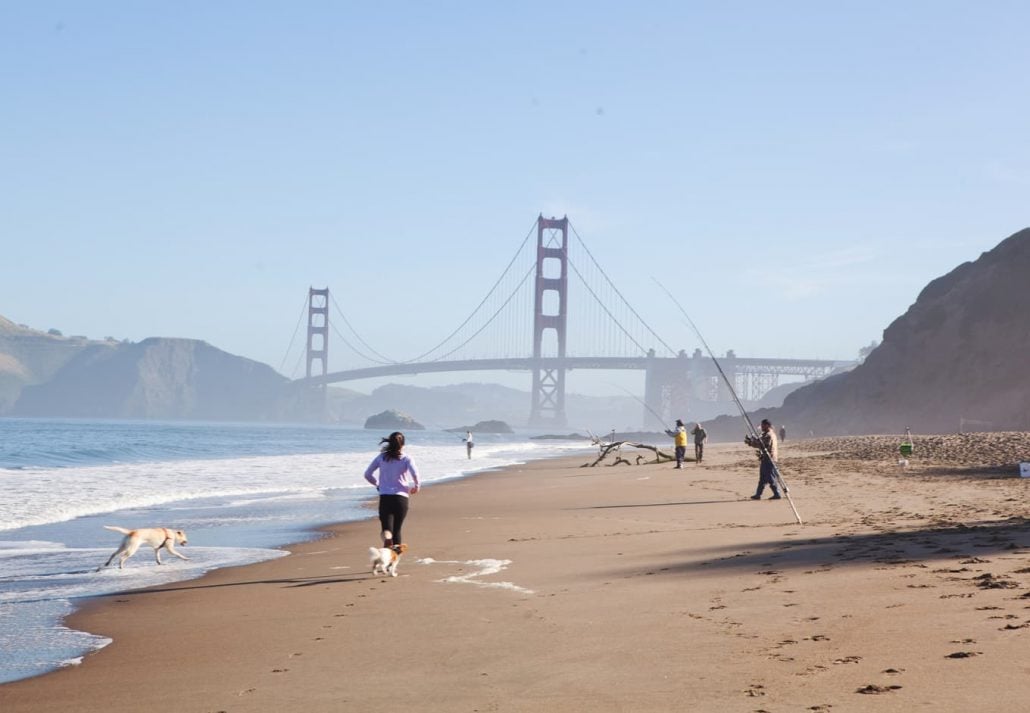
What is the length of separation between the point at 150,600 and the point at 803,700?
204 inches

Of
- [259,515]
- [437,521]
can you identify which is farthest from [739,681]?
[259,515]

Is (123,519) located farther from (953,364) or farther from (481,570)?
(953,364)

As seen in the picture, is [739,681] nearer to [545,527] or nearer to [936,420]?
[545,527]

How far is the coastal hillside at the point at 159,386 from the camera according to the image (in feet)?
479

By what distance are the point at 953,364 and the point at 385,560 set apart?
44.0 m

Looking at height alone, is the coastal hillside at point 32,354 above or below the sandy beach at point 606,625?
above

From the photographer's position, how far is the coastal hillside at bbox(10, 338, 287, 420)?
146 metres

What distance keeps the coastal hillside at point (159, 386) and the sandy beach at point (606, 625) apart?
132 metres

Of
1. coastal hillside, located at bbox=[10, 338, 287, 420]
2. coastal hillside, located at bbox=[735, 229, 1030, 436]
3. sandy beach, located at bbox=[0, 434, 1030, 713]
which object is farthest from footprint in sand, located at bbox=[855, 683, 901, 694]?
coastal hillside, located at bbox=[10, 338, 287, 420]

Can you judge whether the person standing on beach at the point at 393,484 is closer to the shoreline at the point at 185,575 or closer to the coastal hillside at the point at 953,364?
the shoreline at the point at 185,575

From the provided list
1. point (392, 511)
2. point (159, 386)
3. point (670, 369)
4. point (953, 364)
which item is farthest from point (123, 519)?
point (159, 386)

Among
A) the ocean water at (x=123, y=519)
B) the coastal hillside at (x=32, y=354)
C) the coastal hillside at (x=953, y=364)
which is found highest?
the coastal hillside at (x=32, y=354)

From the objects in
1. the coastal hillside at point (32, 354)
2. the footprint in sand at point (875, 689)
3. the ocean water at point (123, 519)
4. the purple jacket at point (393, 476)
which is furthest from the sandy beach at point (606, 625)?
the coastal hillside at point (32, 354)

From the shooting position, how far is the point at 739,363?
89.0 meters
